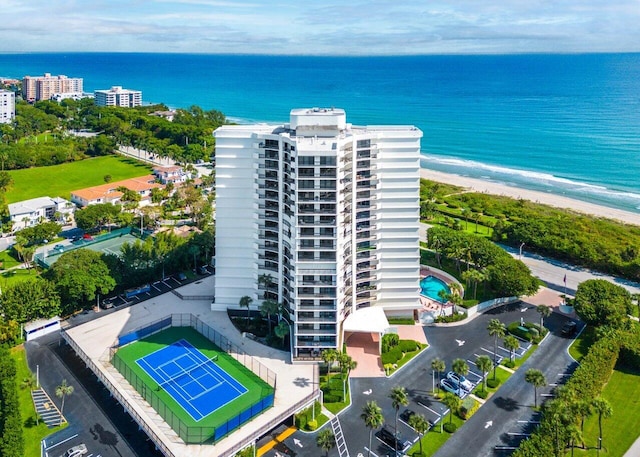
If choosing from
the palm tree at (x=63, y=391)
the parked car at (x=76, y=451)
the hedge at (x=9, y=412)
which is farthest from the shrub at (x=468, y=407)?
the hedge at (x=9, y=412)

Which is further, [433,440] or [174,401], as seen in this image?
[174,401]

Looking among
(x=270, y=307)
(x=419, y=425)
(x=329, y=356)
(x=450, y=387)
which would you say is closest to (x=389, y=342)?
(x=450, y=387)

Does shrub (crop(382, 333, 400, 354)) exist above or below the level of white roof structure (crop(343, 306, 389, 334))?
below

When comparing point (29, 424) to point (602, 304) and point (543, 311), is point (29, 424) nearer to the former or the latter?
point (543, 311)

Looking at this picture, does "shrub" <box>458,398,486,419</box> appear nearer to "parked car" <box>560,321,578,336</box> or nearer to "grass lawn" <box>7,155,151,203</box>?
"parked car" <box>560,321,578,336</box>

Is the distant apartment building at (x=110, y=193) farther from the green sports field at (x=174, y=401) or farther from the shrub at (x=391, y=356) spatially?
the shrub at (x=391, y=356)

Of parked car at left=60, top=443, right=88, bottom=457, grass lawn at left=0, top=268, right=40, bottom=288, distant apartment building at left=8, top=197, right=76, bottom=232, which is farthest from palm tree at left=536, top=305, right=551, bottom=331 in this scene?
distant apartment building at left=8, top=197, right=76, bottom=232

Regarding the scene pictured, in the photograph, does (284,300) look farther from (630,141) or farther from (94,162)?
(630,141)
